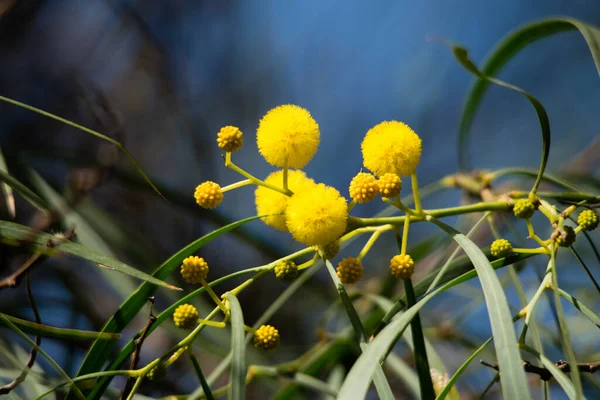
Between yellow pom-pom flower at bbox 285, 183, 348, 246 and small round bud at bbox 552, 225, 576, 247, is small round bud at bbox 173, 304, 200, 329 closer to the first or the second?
yellow pom-pom flower at bbox 285, 183, 348, 246

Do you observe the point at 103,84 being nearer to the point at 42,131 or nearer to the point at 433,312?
the point at 42,131

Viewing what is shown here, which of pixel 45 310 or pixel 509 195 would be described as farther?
pixel 45 310

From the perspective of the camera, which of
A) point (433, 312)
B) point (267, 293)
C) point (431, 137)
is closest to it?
point (433, 312)

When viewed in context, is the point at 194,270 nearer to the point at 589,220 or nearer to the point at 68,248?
the point at 68,248

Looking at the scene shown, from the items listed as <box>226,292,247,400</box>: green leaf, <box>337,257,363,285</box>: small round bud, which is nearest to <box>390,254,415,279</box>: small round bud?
<box>337,257,363,285</box>: small round bud

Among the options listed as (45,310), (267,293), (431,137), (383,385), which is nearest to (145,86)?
(267,293)

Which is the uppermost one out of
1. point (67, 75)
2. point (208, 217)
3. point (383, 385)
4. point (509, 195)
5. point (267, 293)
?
point (67, 75)

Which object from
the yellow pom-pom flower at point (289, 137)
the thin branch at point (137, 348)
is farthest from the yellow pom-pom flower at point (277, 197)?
the thin branch at point (137, 348)
